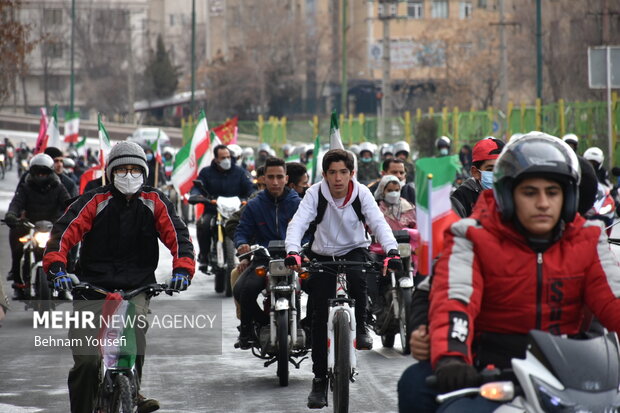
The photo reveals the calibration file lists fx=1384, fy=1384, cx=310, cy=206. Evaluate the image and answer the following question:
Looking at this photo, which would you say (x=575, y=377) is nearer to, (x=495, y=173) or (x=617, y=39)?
(x=495, y=173)

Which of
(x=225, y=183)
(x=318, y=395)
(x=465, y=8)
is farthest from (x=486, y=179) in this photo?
(x=465, y=8)

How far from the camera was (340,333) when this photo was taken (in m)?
8.52

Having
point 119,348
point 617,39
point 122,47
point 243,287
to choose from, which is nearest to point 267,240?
point 243,287

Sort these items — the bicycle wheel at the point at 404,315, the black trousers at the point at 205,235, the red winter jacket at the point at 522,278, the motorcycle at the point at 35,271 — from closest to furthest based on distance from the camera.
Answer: the red winter jacket at the point at 522,278 → the bicycle wheel at the point at 404,315 → the motorcycle at the point at 35,271 → the black trousers at the point at 205,235

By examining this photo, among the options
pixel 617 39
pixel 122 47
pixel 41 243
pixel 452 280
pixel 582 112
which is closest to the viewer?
pixel 452 280

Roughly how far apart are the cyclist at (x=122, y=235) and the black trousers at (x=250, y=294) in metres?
2.77

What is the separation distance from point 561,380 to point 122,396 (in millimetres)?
3437

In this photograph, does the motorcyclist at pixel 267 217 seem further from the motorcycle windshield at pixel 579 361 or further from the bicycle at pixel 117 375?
the motorcycle windshield at pixel 579 361

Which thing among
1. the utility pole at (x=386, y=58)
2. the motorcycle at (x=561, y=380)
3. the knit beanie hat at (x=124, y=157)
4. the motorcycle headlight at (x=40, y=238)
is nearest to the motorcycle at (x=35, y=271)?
the motorcycle headlight at (x=40, y=238)

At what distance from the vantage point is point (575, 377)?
4074mm

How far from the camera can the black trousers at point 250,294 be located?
34.9 ft

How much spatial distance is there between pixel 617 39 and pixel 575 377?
43.9m

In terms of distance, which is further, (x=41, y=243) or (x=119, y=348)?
(x=41, y=243)

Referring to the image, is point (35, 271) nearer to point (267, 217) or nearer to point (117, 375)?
point (267, 217)
